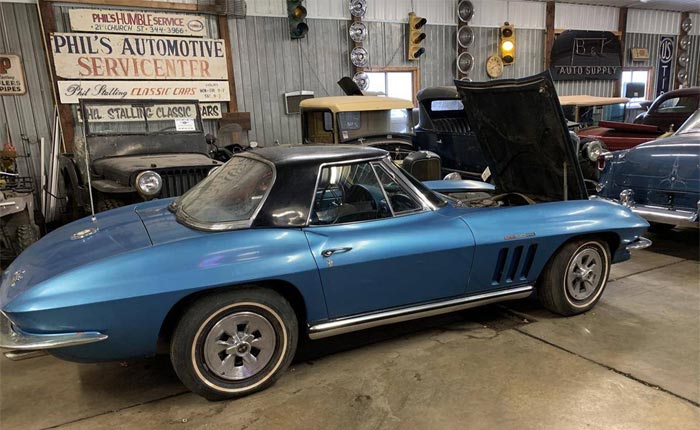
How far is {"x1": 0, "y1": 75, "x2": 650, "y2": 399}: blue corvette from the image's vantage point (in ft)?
7.75

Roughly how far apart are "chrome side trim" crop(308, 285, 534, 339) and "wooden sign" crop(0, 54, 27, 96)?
7659mm

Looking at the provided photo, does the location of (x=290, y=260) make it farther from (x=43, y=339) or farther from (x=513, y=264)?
(x=513, y=264)

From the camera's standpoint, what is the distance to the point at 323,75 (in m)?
10.4

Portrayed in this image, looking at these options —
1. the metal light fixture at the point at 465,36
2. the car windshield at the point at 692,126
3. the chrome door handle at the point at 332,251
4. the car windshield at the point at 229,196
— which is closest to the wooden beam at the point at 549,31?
the metal light fixture at the point at 465,36

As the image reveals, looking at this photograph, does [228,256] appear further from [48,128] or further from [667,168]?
[48,128]

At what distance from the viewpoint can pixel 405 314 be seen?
3.05 metres

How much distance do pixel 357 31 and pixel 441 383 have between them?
9.01 meters

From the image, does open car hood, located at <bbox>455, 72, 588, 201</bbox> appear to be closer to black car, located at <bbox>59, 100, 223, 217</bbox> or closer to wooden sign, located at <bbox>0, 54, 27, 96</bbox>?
black car, located at <bbox>59, 100, 223, 217</bbox>

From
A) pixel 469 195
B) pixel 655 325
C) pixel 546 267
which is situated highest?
pixel 469 195

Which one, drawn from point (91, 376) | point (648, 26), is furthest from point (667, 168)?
point (648, 26)

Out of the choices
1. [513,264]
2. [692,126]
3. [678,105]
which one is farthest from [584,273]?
[678,105]

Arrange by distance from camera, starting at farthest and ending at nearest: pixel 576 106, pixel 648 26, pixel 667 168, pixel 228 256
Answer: pixel 648 26
pixel 576 106
pixel 667 168
pixel 228 256

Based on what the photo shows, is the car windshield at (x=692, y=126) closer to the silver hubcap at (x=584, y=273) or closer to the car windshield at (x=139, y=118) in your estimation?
the silver hubcap at (x=584, y=273)

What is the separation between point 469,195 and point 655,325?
185cm
